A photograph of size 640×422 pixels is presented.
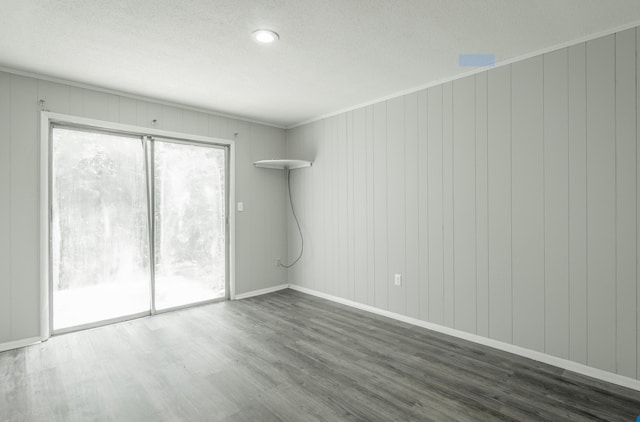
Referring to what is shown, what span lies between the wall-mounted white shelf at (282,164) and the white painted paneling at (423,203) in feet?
5.58

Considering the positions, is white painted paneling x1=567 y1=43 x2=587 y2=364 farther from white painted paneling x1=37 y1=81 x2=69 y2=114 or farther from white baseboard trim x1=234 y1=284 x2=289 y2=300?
white painted paneling x1=37 y1=81 x2=69 y2=114

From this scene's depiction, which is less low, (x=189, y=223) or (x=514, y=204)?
(x=514, y=204)

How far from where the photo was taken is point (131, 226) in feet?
12.4

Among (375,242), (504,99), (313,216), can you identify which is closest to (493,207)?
(504,99)

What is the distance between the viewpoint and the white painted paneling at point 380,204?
3.81 metres

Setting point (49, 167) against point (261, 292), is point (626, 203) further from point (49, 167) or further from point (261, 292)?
point (49, 167)

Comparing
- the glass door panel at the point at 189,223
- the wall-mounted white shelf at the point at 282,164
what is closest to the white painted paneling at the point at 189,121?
the glass door panel at the point at 189,223

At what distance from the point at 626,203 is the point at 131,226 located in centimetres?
450

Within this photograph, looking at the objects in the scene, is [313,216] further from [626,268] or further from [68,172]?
[626,268]

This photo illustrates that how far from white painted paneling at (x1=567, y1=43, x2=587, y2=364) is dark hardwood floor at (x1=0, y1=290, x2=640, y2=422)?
0.33 metres

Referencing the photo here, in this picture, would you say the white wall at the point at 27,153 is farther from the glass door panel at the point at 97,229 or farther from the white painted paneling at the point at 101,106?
the glass door panel at the point at 97,229

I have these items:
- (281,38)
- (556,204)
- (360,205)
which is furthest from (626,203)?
(281,38)

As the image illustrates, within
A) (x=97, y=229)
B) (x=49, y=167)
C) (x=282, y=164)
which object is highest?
(x=282, y=164)

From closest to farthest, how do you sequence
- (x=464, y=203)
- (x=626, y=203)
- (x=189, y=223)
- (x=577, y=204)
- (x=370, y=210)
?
(x=626, y=203) < (x=577, y=204) < (x=464, y=203) < (x=370, y=210) < (x=189, y=223)
